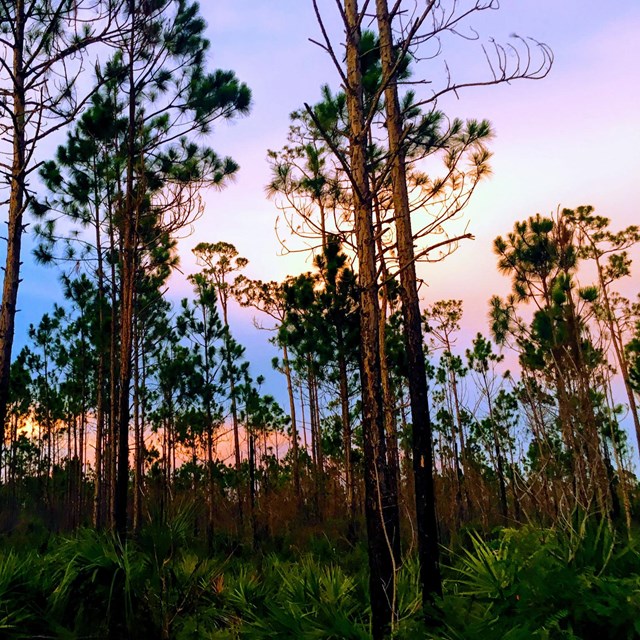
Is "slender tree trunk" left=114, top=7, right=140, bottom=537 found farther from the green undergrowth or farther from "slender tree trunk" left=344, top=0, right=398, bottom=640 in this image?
"slender tree trunk" left=344, top=0, right=398, bottom=640

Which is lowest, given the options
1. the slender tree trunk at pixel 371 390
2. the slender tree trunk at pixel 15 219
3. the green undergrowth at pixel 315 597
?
the green undergrowth at pixel 315 597

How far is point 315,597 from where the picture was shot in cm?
569

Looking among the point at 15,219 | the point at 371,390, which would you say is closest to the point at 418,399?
the point at 371,390

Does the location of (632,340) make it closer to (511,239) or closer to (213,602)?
(511,239)

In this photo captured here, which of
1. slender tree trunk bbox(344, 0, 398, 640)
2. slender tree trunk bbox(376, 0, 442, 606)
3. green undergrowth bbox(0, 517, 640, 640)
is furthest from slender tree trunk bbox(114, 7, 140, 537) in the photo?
slender tree trunk bbox(344, 0, 398, 640)

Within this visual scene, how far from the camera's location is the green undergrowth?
440 centimetres

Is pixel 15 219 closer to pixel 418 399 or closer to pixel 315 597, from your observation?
pixel 418 399

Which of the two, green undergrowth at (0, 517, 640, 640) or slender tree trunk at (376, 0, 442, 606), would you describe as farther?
slender tree trunk at (376, 0, 442, 606)

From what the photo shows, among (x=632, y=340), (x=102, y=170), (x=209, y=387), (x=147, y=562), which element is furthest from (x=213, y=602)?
(x=632, y=340)

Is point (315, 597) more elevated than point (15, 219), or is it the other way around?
→ point (15, 219)

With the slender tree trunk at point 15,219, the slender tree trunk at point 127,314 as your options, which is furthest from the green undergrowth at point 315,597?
the slender tree trunk at point 127,314

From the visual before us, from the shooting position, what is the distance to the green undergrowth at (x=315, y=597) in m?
4.40

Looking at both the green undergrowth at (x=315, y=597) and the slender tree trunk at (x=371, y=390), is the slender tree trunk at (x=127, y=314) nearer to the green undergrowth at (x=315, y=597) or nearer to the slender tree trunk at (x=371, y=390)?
the green undergrowth at (x=315, y=597)

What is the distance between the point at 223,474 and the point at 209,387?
11598 millimetres
